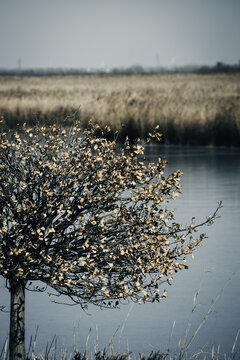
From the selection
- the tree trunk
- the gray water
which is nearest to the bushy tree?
the tree trunk

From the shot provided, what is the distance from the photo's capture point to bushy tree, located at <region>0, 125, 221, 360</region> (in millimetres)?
5309

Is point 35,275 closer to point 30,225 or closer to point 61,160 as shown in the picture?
point 30,225

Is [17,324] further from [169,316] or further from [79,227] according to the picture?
[169,316]

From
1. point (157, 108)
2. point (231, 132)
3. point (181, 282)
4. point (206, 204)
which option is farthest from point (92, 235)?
point (157, 108)

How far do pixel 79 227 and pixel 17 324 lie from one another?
2.91 feet

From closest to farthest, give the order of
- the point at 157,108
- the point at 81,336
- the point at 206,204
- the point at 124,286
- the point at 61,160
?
the point at 124,286 < the point at 61,160 < the point at 81,336 < the point at 206,204 < the point at 157,108

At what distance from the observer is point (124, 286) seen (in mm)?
5156

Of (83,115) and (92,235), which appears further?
(83,115)

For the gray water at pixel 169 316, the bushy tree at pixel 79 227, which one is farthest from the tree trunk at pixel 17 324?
the gray water at pixel 169 316

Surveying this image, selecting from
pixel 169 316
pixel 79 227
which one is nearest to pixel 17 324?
pixel 79 227

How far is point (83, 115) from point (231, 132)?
568 cm

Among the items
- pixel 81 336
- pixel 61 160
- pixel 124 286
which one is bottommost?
pixel 81 336

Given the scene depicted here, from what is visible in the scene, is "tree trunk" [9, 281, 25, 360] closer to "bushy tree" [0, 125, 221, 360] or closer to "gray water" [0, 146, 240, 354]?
"bushy tree" [0, 125, 221, 360]

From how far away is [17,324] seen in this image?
5641mm
